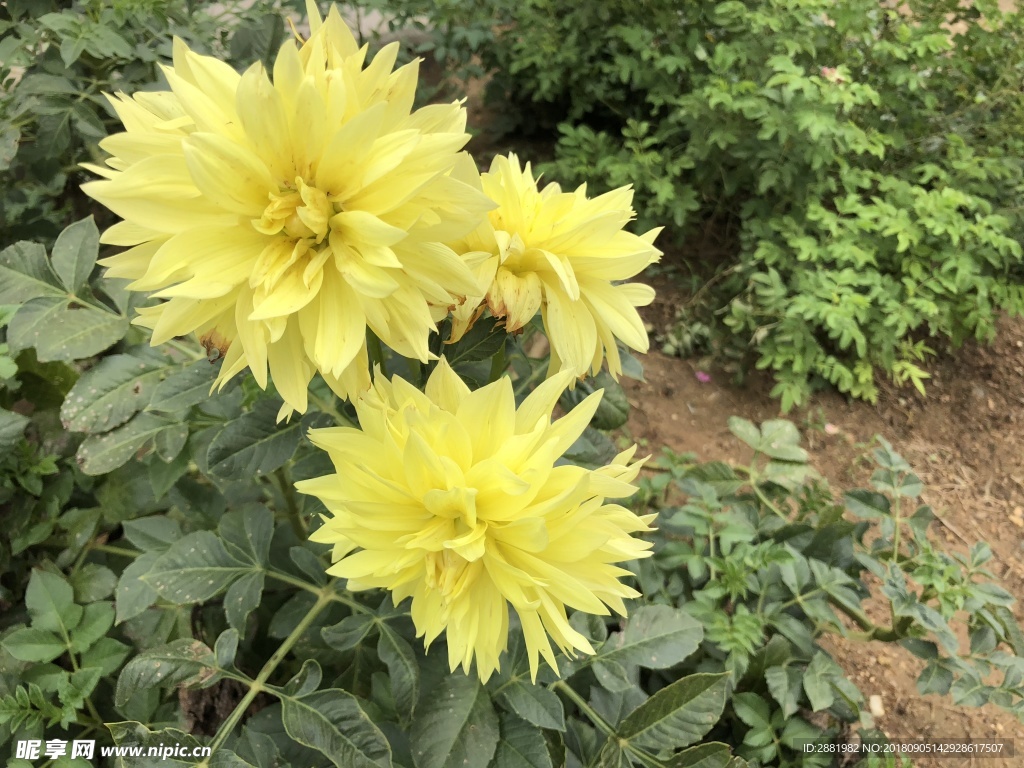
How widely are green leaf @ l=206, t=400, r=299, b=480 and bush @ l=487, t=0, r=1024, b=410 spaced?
1.82m

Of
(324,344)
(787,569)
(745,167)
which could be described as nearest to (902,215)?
(745,167)

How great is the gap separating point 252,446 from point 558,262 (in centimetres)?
50

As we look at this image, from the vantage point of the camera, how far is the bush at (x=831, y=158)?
2.23 m

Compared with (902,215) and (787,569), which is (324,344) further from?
(902,215)

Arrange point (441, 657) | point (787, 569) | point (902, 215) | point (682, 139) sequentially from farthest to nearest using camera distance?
point (682, 139) < point (902, 215) < point (787, 569) < point (441, 657)

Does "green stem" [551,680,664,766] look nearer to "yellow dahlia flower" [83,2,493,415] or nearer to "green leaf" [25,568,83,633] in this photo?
"yellow dahlia flower" [83,2,493,415]

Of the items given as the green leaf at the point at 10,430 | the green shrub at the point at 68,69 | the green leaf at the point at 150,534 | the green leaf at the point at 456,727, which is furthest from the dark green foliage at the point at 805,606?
the green shrub at the point at 68,69

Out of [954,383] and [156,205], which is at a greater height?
[156,205]

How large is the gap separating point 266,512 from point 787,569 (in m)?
0.97

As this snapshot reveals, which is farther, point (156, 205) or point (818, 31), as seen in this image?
point (818, 31)

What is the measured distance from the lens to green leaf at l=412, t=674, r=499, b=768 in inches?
33.2

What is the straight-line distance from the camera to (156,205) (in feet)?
1.82

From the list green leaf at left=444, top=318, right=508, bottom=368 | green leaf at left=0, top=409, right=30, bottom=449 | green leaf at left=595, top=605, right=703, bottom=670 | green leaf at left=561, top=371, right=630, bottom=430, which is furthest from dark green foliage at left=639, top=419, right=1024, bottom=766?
green leaf at left=0, top=409, right=30, bottom=449

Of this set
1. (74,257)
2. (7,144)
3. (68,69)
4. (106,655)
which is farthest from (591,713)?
(68,69)
